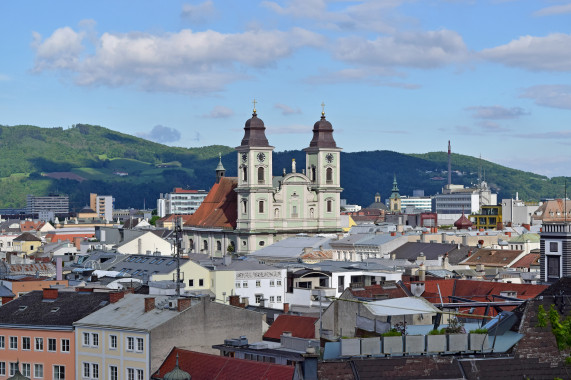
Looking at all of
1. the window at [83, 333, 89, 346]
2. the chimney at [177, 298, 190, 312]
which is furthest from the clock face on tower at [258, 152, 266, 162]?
the chimney at [177, 298, 190, 312]

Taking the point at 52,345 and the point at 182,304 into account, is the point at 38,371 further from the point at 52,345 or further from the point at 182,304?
the point at 182,304

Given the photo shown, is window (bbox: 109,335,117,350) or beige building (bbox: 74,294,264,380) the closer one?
beige building (bbox: 74,294,264,380)

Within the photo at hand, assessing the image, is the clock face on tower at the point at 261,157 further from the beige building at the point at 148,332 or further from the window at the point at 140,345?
the window at the point at 140,345

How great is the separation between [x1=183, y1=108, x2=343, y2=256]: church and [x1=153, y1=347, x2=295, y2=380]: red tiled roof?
107288 millimetres

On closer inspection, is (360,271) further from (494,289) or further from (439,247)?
(439,247)

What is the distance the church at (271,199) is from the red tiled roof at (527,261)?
150 feet

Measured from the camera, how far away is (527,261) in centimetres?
11062

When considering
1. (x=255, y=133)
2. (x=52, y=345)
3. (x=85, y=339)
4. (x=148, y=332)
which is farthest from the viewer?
(x=255, y=133)

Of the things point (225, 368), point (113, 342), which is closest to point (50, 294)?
point (113, 342)

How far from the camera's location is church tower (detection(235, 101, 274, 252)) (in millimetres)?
152688

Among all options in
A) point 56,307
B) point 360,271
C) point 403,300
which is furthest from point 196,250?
point 403,300

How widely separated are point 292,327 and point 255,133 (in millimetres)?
102335

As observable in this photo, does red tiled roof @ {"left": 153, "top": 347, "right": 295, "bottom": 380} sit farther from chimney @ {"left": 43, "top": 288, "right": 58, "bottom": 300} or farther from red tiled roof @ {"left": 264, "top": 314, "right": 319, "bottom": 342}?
chimney @ {"left": 43, "top": 288, "right": 58, "bottom": 300}

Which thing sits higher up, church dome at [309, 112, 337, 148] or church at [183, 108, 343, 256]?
church dome at [309, 112, 337, 148]
